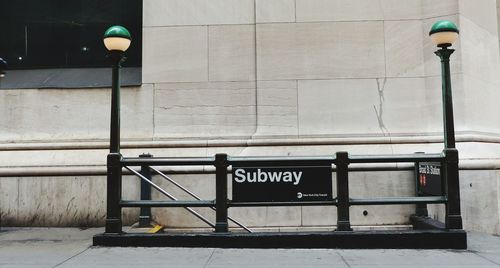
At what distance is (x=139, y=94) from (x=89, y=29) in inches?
76.1

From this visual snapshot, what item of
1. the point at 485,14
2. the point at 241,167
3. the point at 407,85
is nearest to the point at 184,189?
the point at 241,167

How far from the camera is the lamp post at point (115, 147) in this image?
6520 millimetres

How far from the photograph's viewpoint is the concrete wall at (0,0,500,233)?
27.9ft

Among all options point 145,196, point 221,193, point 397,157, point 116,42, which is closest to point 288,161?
point 221,193

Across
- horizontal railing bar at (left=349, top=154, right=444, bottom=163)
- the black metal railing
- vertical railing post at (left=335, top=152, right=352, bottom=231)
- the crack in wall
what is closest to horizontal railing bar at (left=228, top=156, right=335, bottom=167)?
the black metal railing

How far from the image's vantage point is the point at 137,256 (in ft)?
19.7

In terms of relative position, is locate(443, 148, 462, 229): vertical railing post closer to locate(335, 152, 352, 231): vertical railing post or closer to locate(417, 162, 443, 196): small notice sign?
locate(417, 162, 443, 196): small notice sign

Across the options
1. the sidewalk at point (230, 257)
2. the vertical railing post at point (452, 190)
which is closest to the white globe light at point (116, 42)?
the sidewalk at point (230, 257)

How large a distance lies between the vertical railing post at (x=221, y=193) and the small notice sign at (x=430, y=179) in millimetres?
3142

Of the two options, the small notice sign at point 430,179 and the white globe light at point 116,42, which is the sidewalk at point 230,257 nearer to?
the small notice sign at point 430,179

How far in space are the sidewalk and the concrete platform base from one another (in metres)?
0.12

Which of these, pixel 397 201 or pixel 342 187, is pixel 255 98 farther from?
pixel 397 201

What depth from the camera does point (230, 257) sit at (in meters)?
5.94

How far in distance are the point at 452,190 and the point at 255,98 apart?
12.9ft
